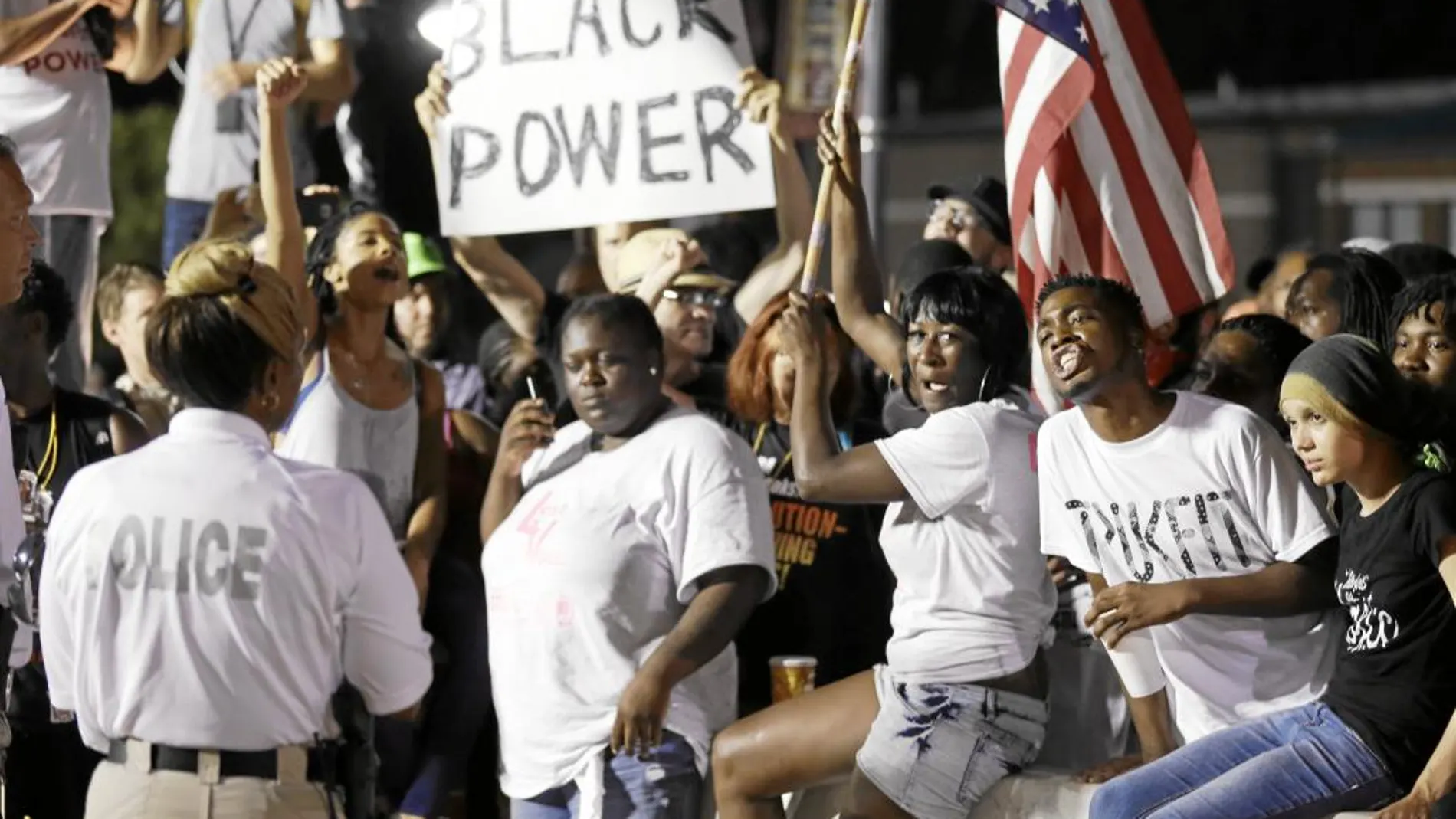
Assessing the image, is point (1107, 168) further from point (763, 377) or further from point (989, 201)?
point (989, 201)

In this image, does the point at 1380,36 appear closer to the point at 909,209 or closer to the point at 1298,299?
the point at 909,209

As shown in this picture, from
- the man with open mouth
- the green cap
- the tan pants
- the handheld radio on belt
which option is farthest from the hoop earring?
the green cap

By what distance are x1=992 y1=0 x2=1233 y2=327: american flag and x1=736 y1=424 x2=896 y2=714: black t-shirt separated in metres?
0.81

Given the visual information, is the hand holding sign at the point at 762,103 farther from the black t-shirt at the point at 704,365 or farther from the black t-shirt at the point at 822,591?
the black t-shirt at the point at 822,591

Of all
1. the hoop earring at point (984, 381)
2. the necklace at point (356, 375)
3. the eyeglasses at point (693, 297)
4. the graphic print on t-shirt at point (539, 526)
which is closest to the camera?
the hoop earring at point (984, 381)

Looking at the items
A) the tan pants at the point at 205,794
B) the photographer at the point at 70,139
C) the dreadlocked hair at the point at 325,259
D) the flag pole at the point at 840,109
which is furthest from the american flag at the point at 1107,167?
the photographer at the point at 70,139

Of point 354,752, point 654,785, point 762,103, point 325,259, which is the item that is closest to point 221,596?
point 354,752

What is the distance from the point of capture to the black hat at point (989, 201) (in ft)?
30.2

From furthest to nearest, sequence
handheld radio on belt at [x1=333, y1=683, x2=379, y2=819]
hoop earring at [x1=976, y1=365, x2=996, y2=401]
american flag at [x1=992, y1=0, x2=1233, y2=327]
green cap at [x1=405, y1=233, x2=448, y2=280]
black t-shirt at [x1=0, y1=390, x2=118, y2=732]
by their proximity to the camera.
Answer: green cap at [x1=405, y1=233, x2=448, y2=280] < american flag at [x1=992, y1=0, x2=1233, y2=327] < black t-shirt at [x1=0, y1=390, x2=118, y2=732] < hoop earring at [x1=976, y1=365, x2=996, y2=401] < handheld radio on belt at [x1=333, y1=683, x2=379, y2=819]

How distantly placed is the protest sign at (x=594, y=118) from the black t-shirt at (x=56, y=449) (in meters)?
1.48

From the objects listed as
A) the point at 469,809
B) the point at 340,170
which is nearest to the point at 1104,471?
the point at 469,809

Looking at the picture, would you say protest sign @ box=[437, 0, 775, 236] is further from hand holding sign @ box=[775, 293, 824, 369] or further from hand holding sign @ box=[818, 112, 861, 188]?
hand holding sign @ box=[775, 293, 824, 369]

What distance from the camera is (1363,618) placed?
580cm

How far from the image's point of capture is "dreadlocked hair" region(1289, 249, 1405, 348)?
7.41m
